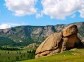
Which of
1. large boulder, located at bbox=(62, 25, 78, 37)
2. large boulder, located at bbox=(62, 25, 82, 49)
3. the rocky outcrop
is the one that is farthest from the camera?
large boulder, located at bbox=(62, 25, 78, 37)

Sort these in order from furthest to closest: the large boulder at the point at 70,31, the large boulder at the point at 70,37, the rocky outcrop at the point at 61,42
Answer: the large boulder at the point at 70,31, the large boulder at the point at 70,37, the rocky outcrop at the point at 61,42

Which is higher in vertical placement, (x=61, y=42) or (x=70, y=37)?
(x=70, y=37)

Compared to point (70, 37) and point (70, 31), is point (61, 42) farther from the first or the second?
point (70, 31)

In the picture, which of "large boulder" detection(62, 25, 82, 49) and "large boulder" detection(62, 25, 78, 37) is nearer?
"large boulder" detection(62, 25, 82, 49)

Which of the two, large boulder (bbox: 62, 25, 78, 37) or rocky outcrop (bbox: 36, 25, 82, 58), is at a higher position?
large boulder (bbox: 62, 25, 78, 37)

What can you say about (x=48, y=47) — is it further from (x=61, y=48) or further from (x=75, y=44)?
(x=75, y=44)

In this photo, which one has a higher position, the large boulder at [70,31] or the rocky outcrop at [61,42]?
the large boulder at [70,31]

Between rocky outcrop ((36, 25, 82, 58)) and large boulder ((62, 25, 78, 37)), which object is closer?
rocky outcrop ((36, 25, 82, 58))

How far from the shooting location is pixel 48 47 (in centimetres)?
12400

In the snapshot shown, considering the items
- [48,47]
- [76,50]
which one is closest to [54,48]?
[48,47]

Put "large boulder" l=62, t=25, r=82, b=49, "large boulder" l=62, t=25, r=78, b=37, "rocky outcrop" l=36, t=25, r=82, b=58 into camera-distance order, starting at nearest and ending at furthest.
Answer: "rocky outcrop" l=36, t=25, r=82, b=58 < "large boulder" l=62, t=25, r=82, b=49 < "large boulder" l=62, t=25, r=78, b=37

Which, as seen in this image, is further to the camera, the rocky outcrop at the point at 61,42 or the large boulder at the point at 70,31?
the large boulder at the point at 70,31

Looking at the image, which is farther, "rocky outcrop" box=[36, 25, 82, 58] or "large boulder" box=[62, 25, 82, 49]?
"large boulder" box=[62, 25, 82, 49]

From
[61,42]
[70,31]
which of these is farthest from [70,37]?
[61,42]
